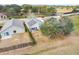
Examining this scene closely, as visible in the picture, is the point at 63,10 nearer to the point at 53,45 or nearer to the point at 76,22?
the point at 76,22

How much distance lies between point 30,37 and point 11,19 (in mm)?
206

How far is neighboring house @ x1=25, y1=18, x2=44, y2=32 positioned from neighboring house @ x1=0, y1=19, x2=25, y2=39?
0.05 m

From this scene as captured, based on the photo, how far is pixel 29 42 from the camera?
155 centimetres

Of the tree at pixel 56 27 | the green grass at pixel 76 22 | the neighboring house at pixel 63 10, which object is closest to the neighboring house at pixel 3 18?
the tree at pixel 56 27

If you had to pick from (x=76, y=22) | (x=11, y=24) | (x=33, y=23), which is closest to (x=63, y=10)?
(x=76, y=22)

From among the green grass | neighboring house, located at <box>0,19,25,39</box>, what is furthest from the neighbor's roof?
the green grass

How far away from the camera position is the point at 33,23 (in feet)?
5.05

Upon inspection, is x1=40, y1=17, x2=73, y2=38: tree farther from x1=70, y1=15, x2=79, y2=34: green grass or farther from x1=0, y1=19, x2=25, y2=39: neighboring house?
x1=0, y1=19, x2=25, y2=39: neighboring house

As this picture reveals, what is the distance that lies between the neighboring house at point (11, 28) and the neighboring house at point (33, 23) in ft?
0.18

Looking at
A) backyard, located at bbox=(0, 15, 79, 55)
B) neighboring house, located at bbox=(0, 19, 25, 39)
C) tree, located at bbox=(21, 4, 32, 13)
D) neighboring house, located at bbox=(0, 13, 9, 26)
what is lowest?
backyard, located at bbox=(0, 15, 79, 55)

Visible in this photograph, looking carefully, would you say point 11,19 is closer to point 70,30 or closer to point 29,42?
point 29,42

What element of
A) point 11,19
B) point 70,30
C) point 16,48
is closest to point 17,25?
point 11,19

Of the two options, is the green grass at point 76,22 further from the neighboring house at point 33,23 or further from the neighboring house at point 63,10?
the neighboring house at point 33,23

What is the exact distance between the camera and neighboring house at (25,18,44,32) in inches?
Result: 60.6
